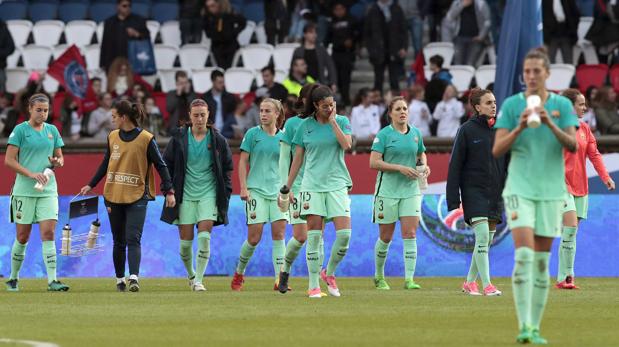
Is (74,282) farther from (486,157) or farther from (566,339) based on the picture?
(566,339)

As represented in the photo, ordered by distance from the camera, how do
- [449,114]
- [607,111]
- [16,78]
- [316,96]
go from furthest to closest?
[16,78]
[449,114]
[607,111]
[316,96]

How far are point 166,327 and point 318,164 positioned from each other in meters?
4.10

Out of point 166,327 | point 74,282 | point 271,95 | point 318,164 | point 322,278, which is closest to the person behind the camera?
point 166,327

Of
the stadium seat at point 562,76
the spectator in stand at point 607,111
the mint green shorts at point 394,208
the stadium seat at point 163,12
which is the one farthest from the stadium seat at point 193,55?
the mint green shorts at point 394,208

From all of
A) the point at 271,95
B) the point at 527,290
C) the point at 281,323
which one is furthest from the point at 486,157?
the point at 271,95

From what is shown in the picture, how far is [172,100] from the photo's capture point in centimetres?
2767

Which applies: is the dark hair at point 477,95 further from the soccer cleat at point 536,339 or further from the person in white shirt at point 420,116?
the person in white shirt at point 420,116

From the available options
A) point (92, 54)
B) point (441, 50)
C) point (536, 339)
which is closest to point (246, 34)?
point (92, 54)

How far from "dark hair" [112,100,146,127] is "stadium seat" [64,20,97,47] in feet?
47.8

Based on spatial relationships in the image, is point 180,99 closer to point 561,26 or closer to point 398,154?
point 561,26

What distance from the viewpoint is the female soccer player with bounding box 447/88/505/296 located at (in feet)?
55.4

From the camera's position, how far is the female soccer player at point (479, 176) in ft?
55.4

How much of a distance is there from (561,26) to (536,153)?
1862cm

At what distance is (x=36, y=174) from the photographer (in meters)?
18.0
